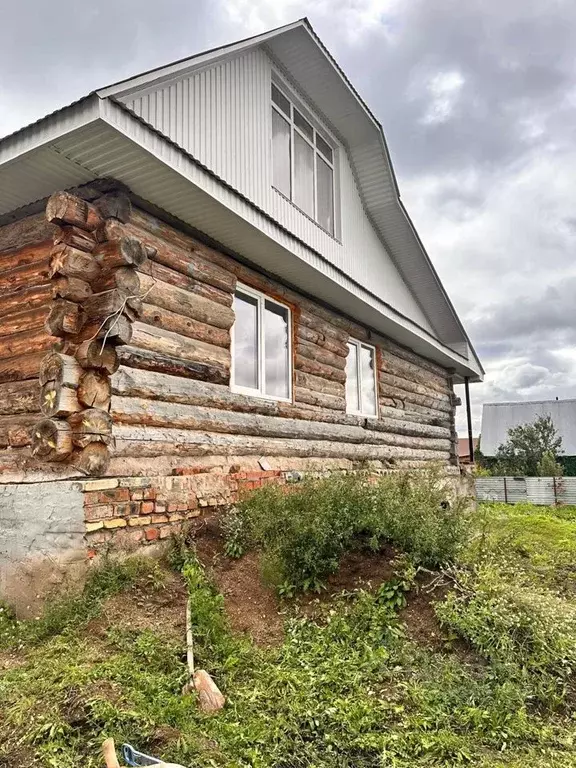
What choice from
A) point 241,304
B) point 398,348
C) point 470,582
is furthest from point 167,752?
point 398,348

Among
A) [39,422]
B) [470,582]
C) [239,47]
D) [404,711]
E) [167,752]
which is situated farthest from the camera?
[239,47]

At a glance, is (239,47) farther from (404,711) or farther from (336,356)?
(404,711)

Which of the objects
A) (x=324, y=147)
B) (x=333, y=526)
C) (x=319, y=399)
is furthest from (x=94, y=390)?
(x=324, y=147)

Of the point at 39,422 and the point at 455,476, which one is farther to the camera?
the point at 455,476

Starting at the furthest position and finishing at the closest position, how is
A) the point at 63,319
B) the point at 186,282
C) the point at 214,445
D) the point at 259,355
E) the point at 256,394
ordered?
the point at 259,355
the point at 256,394
the point at 214,445
the point at 186,282
the point at 63,319

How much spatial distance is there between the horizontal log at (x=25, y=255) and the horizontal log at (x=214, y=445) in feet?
6.63

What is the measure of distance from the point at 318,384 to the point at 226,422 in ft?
8.74

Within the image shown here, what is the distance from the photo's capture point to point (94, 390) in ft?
18.1

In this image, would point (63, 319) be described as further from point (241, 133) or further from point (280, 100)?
point (280, 100)

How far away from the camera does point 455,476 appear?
50.1ft

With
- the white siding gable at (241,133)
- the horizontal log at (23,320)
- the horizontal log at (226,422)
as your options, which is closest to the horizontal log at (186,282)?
the white siding gable at (241,133)

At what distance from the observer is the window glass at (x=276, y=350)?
8453 millimetres

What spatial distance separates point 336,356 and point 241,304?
2681mm

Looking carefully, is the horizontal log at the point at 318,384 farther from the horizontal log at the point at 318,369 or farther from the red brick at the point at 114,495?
the red brick at the point at 114,495
